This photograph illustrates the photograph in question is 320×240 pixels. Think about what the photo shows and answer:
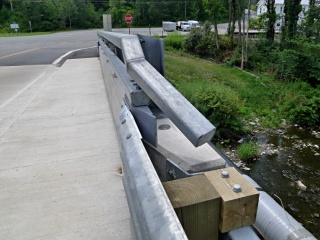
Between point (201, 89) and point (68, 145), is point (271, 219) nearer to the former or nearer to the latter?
point (68, 145)

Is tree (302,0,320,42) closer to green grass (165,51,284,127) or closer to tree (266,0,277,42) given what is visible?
tree (266,0,277,42)

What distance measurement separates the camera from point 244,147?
7945mm

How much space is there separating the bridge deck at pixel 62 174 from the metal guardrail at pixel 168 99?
1.24 m

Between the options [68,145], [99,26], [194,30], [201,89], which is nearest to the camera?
[68,145]

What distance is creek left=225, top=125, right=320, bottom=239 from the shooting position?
5855mm

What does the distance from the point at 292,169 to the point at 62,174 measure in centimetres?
606

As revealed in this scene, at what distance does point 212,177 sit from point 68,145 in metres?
2.90

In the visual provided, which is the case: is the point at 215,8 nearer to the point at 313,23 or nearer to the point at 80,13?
the point at 313,23

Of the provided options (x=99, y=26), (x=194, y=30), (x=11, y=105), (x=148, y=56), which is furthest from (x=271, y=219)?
(x=99, y=26)

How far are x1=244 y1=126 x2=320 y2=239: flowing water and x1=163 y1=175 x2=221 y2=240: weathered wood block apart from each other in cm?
472

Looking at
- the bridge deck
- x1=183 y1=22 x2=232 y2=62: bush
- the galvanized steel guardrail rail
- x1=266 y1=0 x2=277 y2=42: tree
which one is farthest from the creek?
x1=183 y1=22 x2=232 y2=62: bush

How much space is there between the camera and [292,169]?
24.1ft

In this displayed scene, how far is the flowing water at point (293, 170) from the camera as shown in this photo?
19.1 feet

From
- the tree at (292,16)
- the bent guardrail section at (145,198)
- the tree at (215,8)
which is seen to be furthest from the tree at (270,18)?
the bent guardrail section at (145,198)
